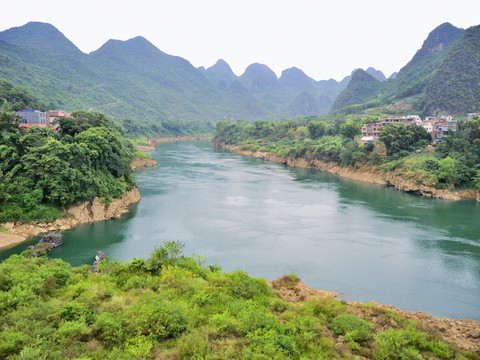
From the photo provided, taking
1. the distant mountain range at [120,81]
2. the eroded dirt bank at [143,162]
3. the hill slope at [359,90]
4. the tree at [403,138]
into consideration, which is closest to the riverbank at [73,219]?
the eroded dirt bank at [143,162]

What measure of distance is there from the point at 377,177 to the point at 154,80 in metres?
129


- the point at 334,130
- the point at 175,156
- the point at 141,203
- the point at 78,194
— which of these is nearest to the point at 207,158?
the point at 175,156

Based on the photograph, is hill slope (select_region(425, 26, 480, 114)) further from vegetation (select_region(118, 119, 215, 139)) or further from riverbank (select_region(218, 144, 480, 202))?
vegetation (select_region(118, 119, 215, 139))

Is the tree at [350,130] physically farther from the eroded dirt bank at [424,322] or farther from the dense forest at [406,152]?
the eroded dirt bank at [424,322]

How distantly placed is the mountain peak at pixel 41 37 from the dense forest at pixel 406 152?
11061 cm

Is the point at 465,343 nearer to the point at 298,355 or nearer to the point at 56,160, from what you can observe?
the point at 298,355

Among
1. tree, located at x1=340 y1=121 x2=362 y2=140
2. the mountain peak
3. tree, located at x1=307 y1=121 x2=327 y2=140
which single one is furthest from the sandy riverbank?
the mountain peak

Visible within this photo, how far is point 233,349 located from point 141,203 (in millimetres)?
20907

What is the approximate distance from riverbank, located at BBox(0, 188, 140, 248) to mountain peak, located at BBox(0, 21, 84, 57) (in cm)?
12445

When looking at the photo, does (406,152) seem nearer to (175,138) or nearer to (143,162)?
(143,162)

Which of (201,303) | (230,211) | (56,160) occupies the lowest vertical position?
(230,211)

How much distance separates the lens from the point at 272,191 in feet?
108

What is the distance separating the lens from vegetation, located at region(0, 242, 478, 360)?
701 centimetres

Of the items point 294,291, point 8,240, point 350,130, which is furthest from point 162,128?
point 294,291
